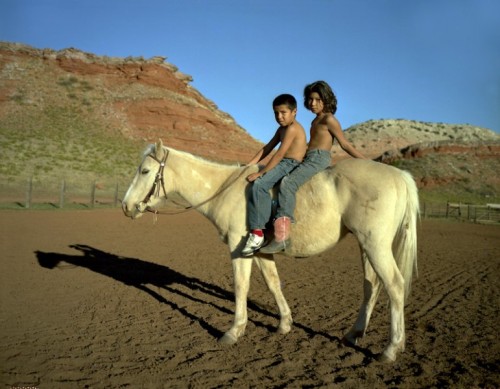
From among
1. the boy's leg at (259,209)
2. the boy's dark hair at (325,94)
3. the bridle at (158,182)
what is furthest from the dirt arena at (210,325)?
the boy's dark hair at (325,94)

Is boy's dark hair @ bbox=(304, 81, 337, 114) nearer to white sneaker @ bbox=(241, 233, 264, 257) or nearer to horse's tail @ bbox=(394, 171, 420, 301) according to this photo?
horse's tail @ bbox=(394, 171, 420, 301)

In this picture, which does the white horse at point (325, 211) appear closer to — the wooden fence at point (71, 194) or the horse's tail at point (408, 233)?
the horse's tail at point (408, 233)

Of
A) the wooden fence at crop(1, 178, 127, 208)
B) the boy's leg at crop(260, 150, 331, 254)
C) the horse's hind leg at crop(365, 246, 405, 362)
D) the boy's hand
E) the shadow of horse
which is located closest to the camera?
the horse's hind leg at crop(365, 246, 405, 362)

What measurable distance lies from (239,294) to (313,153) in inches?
84.2

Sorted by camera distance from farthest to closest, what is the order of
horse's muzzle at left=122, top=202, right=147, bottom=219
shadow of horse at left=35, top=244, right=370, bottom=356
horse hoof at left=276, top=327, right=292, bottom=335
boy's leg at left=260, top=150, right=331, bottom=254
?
1. shadow of horse at left=35, top=244, right=370, bottom=356
2. horse hoof at left=276, top=327, right=292, bottom=335
3. horse's muzzle at left=122, top=202, right=147, bottom=219
4. boy's leg at left=260, top=150, right=331, bottom=254

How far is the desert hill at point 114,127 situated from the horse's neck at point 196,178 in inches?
1318

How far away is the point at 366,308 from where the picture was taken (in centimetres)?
494

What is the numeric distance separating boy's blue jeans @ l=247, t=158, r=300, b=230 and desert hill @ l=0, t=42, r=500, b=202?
34.8 metres

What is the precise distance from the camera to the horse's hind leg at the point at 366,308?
4.82m

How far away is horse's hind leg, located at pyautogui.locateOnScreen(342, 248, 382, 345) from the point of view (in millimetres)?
4820

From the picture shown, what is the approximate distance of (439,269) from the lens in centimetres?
1036

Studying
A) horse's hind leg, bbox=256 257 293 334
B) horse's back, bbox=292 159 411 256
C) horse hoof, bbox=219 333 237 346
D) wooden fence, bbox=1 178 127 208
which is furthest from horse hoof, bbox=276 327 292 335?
wooden fence, bbox=1 178 127 208

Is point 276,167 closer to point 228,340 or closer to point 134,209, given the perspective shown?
point 134,209

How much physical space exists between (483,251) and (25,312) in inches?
604
